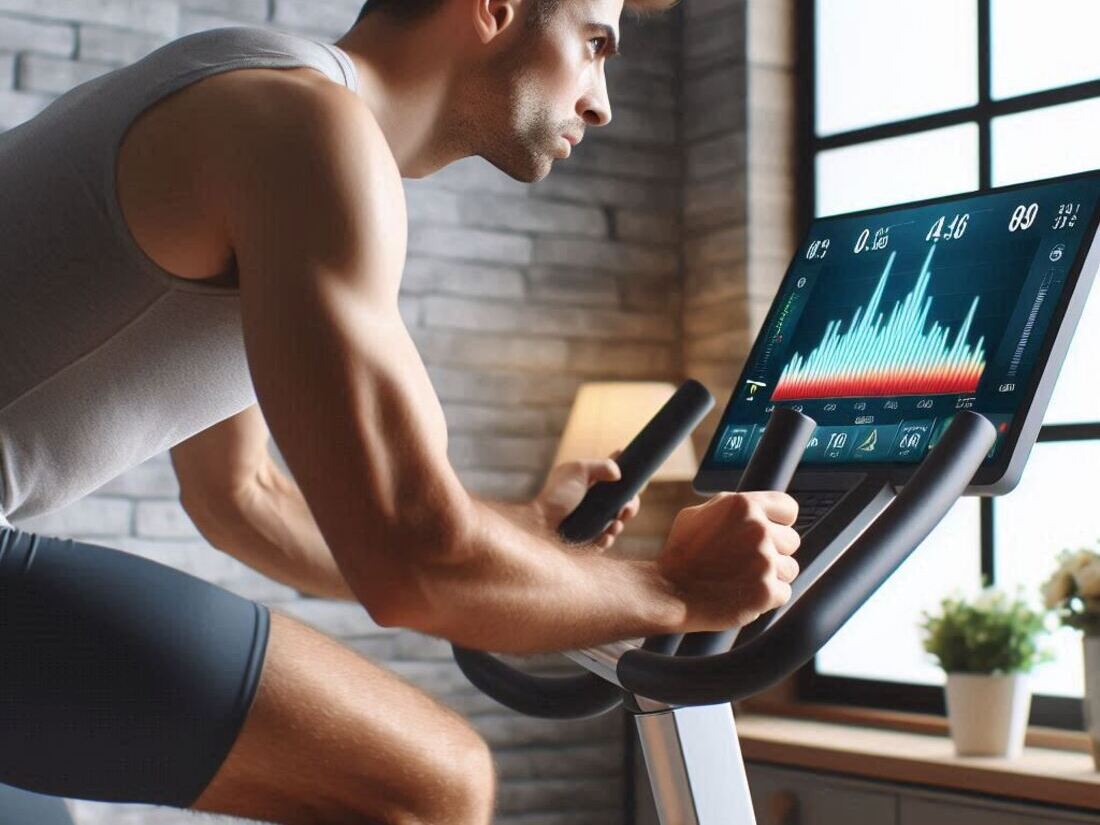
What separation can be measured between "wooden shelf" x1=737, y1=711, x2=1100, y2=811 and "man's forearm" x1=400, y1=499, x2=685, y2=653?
1700 millimetres

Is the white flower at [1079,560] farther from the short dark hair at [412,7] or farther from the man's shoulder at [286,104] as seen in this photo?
the man's shoulder at [286,104]

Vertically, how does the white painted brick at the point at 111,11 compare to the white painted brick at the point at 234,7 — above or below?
below

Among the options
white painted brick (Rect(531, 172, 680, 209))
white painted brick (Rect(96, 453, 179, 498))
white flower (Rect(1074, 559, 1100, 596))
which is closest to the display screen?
white flower (Rect(1074, 559, 1100, 596))

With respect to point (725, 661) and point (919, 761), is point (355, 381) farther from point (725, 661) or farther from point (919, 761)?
point (919, 761)

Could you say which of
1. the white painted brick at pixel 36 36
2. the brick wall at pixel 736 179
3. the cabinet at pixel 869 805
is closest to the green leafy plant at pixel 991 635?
the cabinet at pixel 869 805

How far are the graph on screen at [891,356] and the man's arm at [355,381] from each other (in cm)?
43

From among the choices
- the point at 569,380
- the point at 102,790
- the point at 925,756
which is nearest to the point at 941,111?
the point at 569,380

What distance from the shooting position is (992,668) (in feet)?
9.05

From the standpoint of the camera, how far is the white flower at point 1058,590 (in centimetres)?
258

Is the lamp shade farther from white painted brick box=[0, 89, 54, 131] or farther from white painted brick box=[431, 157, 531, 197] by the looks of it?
white painted brick box=[0, 89, 54, 131]

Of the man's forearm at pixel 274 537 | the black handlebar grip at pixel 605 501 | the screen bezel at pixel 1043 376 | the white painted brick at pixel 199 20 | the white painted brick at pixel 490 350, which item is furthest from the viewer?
the white painted brick at pixel 490 350

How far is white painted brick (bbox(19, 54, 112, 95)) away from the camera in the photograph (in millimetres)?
3211

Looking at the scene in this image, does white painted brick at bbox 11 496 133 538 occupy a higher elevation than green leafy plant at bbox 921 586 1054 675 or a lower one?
lower

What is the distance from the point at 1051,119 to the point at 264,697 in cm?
270
